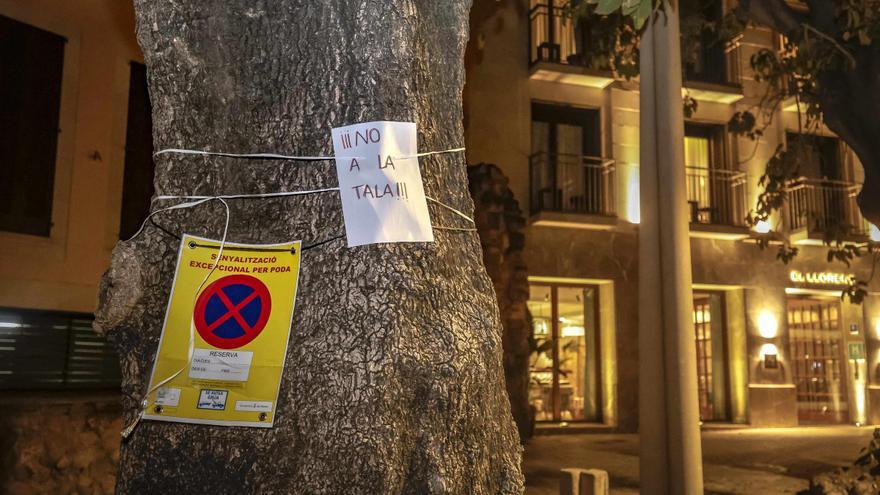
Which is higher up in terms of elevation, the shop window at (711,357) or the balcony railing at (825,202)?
the balcony railing at (825,202)

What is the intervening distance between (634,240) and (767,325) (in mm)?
3522

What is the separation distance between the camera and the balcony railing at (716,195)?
1695cm

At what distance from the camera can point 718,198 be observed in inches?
675

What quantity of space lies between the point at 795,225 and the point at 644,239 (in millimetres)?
12844

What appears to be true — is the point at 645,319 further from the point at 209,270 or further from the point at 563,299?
the point at 563,299

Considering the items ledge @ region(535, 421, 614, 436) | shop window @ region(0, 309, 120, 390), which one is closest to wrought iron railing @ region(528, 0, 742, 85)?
ledge @ region(535, 421, 614, 436)

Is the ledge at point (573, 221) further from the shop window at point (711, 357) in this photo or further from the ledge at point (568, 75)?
the shop window at point (711, 357)

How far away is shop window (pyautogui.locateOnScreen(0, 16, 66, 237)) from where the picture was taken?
7379 mm

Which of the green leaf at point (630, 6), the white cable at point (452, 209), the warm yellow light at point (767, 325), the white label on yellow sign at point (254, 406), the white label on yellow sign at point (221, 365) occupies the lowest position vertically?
the white label on yellow sign at point (254, 406)

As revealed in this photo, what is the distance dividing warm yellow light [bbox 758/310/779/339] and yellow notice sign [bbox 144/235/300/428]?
54.4ft

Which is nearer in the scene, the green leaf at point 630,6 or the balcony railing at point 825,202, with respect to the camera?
the green leaf at point 630,6

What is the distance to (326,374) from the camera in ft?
6.03

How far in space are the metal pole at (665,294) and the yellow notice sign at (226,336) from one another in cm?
457

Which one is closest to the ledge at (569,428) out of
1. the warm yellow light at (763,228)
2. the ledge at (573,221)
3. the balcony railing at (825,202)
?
the ledge at (573,221)
